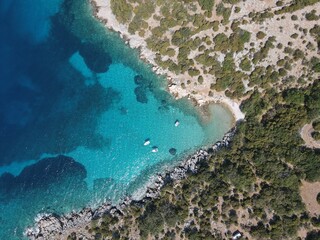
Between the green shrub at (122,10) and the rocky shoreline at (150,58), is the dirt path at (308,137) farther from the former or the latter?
the green shrub at (122,10)

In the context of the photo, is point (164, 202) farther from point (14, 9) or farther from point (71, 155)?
point (14, 9)

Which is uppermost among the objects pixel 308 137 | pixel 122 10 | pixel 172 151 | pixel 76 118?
pixel 122 10

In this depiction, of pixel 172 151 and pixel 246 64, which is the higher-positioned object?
pixel 246 64

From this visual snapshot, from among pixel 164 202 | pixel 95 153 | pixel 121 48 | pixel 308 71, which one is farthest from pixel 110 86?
pixel 308 71

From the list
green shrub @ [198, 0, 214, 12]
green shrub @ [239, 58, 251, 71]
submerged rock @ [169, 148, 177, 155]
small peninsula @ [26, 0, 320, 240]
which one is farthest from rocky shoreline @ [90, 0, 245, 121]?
green shrub @ [198, 0, 214, 12]

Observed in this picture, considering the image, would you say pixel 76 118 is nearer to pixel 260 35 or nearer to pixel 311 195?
pixel 260 35

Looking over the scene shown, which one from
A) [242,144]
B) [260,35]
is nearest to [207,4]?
[260,35]

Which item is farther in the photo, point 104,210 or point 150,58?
point 150,58

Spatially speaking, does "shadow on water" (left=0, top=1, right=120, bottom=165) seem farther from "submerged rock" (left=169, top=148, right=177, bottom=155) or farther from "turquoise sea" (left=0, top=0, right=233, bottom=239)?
"submerged rock" (left=169, top=148, right=177, bottom=155)
